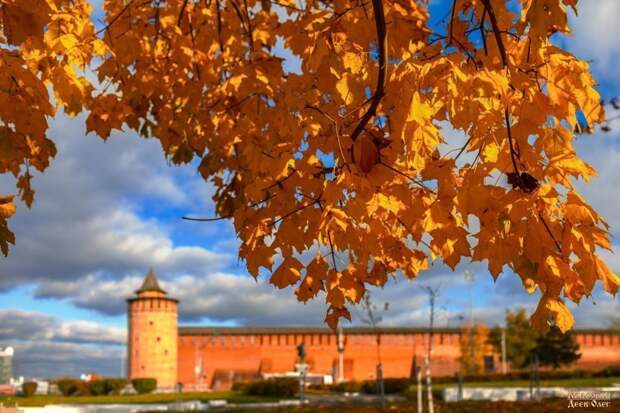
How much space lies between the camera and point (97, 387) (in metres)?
38.2

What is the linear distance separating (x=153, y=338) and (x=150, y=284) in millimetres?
4352

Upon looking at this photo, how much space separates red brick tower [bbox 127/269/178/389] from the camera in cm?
4538

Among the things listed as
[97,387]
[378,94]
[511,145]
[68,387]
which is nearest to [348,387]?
[97,387]

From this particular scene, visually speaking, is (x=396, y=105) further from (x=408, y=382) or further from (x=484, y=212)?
(x=408, y=382)

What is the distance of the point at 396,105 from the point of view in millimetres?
2020

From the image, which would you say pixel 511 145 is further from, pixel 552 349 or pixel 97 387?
pixel 97 387

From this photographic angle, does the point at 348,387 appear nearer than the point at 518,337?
Yes

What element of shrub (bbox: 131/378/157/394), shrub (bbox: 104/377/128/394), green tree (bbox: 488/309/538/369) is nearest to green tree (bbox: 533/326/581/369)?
green tree (bbox: 488/309/538/369)

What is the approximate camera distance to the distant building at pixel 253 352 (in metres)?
44.8

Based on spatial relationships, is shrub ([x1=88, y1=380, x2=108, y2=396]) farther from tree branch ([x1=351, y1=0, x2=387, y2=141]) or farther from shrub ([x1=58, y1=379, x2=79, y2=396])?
tree branch ([x1=351, y1=0, x2=387, y2=141])

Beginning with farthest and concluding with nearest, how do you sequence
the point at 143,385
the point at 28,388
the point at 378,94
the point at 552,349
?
1. the point at 143,385
2. the point at 28,388
3. the point at 552,349
4. the point at 378,94

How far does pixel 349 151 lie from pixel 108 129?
10.2 ft

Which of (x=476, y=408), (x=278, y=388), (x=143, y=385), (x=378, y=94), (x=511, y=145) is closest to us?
(x=511, y=145)

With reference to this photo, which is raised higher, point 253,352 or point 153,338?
point 153,338
